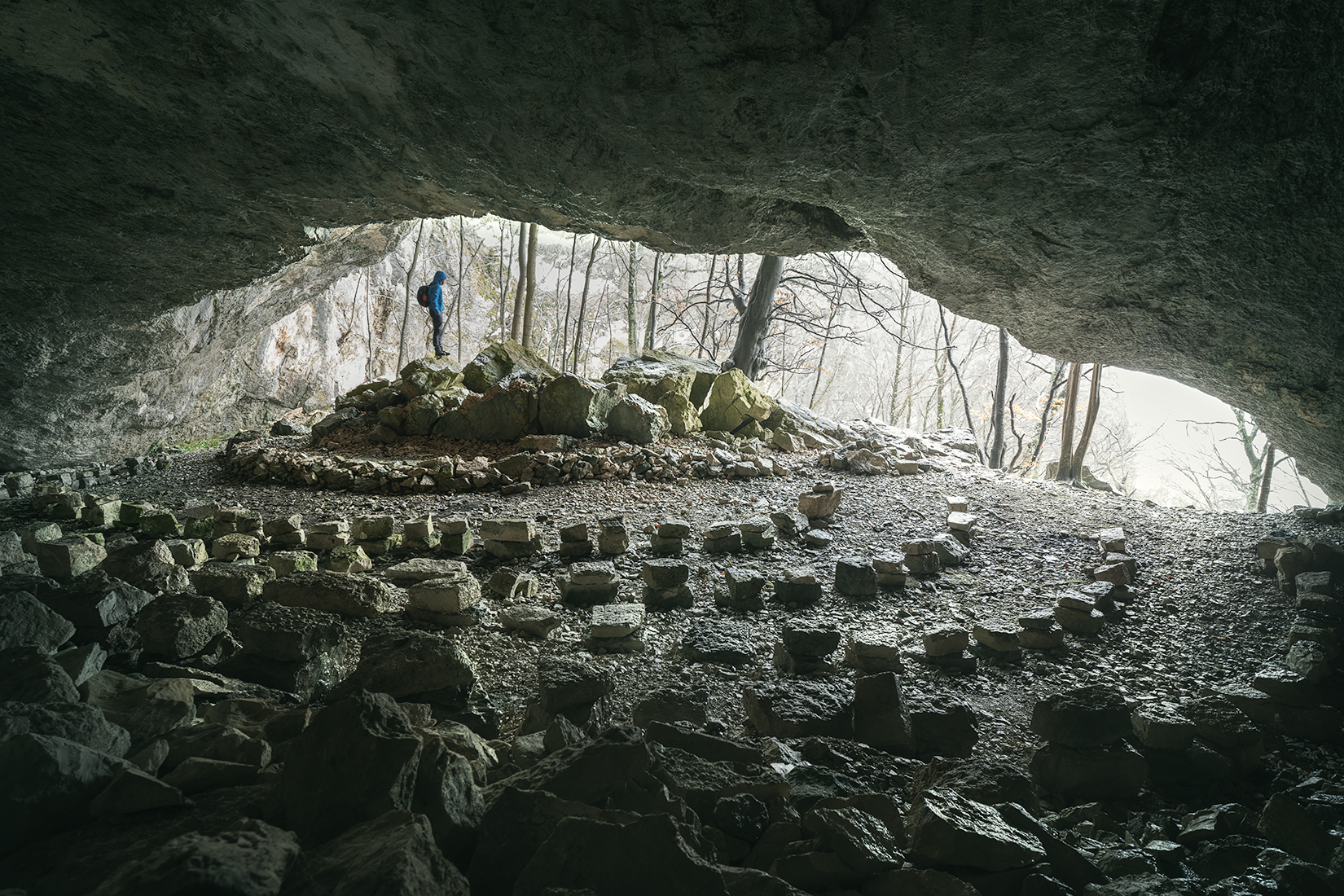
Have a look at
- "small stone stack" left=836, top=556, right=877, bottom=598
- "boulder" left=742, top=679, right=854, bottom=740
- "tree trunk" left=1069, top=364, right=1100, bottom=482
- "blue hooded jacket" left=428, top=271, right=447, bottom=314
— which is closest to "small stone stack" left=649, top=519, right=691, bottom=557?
"small stone stack" left=836, top=556, right=877, bottom=598

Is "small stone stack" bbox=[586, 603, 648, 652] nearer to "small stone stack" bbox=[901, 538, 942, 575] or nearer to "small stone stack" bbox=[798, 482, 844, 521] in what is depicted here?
"small stone stack" bbox=[901, 538, 942, 575]

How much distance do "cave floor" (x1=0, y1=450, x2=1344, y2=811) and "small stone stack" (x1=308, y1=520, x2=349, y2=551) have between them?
1.18 feet

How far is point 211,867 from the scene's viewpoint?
3.07 ft

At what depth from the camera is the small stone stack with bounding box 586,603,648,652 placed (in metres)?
2.53

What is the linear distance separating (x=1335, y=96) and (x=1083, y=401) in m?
21.3

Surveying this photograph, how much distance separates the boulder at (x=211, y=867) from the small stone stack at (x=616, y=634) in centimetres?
151

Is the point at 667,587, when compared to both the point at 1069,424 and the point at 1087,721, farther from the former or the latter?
the point at 1069,424

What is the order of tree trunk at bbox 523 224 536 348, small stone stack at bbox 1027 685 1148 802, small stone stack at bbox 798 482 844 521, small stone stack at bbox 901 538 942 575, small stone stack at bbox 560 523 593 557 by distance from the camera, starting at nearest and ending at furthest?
1. small stone stack at bbox 1027 685 1148 802
2. small stone stack at bbox 901 538 942 575
3. small stone stack at bbox 560 523 593 557
4. small stone stack at bbox 798 482 844 521
5. tree trunk at bbox 523 224 536 348

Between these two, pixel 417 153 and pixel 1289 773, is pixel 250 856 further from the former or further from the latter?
pixel 1289 773

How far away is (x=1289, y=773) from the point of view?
1.89 meters

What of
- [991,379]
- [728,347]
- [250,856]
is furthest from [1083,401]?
[250,856]

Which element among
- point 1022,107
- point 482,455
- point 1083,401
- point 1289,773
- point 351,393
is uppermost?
point 1083,401

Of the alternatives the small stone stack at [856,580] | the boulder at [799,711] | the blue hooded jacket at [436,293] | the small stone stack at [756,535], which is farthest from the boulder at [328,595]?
the blue hooded jacket at [436,293]

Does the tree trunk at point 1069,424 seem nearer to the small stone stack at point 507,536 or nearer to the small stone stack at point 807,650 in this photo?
the small stone stack at point 807,650
